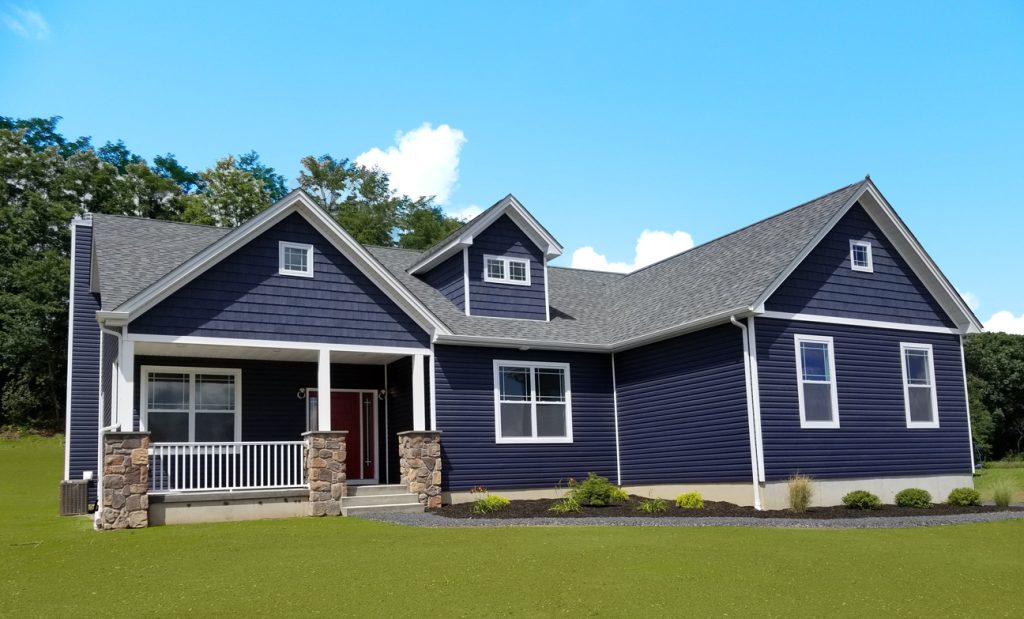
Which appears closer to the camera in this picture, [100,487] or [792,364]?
[100,487]

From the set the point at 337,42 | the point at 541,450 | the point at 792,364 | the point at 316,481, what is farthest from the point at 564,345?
the point at 337,42

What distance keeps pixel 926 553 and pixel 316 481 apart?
32.5ft

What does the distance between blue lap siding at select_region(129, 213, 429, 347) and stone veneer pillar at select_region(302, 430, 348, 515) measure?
1927 mm

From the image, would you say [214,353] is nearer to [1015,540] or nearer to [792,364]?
[792,364]

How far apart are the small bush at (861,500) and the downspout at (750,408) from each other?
202 cm

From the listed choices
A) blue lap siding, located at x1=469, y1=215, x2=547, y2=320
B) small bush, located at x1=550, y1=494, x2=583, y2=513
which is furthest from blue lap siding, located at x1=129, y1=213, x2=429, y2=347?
small bush, located at x1=550, y1=494, x2=583, y2=513

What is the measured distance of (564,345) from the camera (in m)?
19.6

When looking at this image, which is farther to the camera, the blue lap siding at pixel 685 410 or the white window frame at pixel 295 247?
the blue lap siding at pixel 685 410

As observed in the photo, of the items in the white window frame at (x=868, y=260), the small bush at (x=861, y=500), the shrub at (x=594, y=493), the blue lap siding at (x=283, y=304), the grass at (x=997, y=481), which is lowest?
the grass at (x=997, y=481)

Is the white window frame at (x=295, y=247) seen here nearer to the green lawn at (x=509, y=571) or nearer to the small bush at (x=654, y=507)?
the green lawn at (x=509, y=571)

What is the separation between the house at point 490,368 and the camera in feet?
53.3

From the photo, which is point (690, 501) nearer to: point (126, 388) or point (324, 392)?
point (324, 392)

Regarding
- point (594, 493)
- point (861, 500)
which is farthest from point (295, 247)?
point (861, 500)

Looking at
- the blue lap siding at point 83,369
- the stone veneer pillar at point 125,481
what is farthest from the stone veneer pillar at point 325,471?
the blue lap siding at point 83,369
